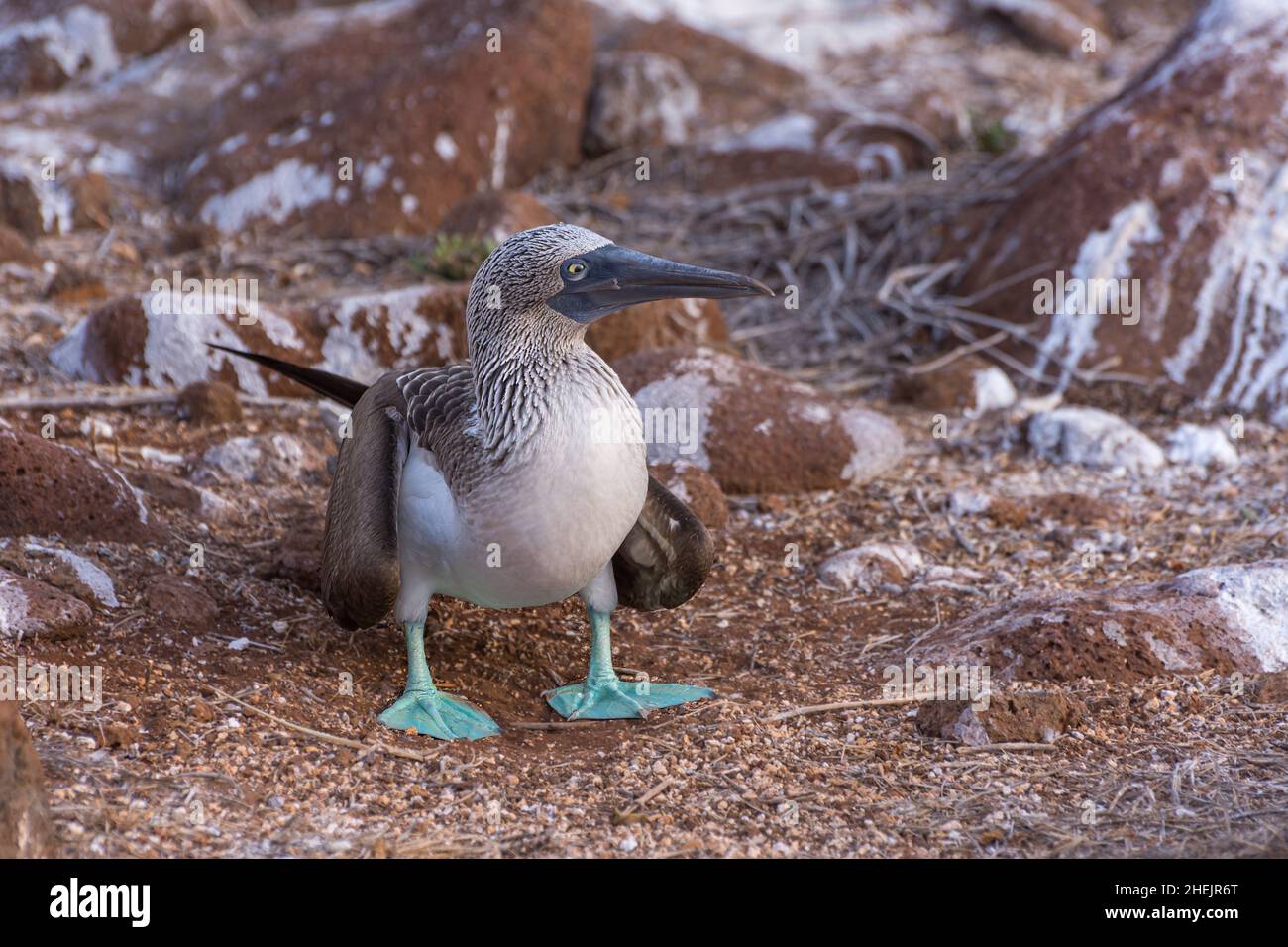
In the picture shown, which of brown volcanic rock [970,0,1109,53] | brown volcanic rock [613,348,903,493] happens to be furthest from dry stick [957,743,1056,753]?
brown volcanic rock [970,0,1109,53]

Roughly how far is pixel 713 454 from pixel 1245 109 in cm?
383

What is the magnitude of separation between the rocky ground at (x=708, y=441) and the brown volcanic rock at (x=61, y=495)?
0.7 inches

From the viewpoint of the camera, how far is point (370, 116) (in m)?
9.59

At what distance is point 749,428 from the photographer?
6.30m

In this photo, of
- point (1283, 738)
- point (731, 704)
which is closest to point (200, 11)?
point (731, 704)

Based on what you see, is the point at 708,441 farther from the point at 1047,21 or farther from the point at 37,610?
the point at 1047,21

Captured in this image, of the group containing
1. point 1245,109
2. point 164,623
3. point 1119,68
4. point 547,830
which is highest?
point 1119,68

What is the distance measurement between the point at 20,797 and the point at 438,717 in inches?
55.6

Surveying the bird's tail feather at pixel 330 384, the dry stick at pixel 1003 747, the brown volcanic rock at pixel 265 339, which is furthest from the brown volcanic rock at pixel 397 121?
the dry stick at pixel 1003 747

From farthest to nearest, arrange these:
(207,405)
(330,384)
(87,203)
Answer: (87,203), (207,405), (330,384)

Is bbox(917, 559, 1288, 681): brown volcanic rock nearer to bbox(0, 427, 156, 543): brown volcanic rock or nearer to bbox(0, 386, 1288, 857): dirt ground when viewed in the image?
bbox(0, 386, 1288, 857): dirt ground

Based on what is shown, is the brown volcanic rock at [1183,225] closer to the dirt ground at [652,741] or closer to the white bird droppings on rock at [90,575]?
the dirt ground at [652,741]

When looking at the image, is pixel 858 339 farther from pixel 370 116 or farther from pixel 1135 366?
pixel 370 116

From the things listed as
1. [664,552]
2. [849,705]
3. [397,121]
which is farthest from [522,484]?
[397,121]
